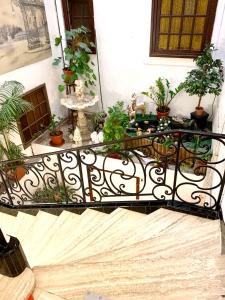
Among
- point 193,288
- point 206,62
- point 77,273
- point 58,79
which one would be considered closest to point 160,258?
point 193,288

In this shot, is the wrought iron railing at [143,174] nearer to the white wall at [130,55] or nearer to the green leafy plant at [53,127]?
the green leafy plant at [53,127]

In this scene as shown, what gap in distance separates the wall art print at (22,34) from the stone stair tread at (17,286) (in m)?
4.35

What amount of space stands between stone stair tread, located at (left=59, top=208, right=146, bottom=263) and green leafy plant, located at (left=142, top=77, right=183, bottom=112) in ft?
12.6

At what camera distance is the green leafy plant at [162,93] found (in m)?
5.75

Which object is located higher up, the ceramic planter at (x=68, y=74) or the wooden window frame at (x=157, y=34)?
the wooden window frame at (x=157, y=34)

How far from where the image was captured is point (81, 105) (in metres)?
5.73

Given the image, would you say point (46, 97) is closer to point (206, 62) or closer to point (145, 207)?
point (206, 62)

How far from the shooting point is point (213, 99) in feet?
18.3

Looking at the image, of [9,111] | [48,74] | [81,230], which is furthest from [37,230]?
[48,74]

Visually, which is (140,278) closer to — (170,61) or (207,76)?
(207,76)

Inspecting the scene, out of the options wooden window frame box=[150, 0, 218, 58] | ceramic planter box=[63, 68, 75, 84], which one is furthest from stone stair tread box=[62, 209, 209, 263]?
ceramic planter box=[63, 68, 75, 84]

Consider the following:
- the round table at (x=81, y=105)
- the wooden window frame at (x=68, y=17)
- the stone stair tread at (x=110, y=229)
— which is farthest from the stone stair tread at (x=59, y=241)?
the wooden window frame at (x=68, y=17)

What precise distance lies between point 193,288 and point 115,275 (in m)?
0.54

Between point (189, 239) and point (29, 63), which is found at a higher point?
point (29, 63)
